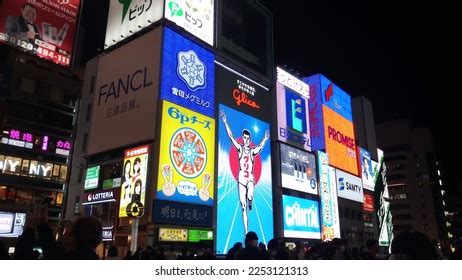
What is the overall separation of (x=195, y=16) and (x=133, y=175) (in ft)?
39.2

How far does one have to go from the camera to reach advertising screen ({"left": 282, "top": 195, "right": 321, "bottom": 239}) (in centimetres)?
2932

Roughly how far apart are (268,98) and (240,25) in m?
6.68

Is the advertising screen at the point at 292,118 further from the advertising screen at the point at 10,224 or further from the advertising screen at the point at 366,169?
the advertising screen at the point at 10,224

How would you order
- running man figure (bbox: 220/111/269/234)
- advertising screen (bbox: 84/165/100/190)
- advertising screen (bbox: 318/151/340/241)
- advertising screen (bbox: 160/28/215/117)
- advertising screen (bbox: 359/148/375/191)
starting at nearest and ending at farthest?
advertising screen (bbox: 160/28/215/117), advertising screen (bbox: 84/165/100/190), running man figure (bbox: 220/111/269/234), advertising screen (bbox: 318/151/340/241), advertising screen (bbox: 359/148/375/191)

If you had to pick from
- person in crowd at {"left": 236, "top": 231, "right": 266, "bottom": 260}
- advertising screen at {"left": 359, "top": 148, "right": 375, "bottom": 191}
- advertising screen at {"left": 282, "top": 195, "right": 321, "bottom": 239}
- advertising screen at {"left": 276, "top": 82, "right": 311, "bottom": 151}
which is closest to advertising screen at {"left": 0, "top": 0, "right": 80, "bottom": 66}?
Result: advertising screen at {"left": 276, "top": 82, "right": 311, "bottom": 151}

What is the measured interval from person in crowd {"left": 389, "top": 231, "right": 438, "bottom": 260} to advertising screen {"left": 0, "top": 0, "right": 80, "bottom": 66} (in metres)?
21.6

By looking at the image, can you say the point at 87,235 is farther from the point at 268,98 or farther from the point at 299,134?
the point at 299,134

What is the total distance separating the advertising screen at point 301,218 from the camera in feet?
96.2

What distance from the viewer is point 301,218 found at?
30.7 m

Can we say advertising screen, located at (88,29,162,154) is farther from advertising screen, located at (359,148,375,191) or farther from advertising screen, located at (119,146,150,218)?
advertising screen, located at (359,148,375,191)

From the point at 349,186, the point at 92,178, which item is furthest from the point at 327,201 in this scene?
the point at 92,178
